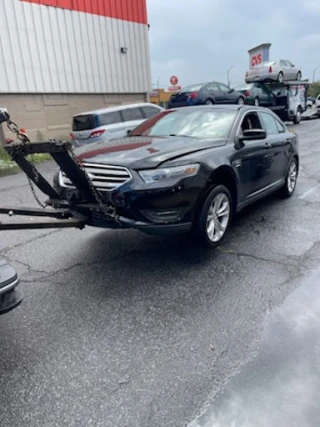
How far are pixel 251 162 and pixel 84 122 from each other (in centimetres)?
801

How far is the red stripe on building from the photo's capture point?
14.5m

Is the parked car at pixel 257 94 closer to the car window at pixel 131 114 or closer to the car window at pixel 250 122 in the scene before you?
the car window at pixel 131 114

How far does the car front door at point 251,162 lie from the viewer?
183 inches

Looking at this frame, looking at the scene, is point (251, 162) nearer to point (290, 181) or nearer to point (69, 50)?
point (290, 181)

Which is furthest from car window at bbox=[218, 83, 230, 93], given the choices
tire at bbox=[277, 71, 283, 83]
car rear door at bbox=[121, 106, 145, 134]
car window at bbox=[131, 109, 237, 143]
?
car window at bbox=[131, 109, 237, 143]

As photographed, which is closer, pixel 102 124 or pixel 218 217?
pixel 218 217

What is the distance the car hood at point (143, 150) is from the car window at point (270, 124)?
62.1 inches

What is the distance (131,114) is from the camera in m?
12.3

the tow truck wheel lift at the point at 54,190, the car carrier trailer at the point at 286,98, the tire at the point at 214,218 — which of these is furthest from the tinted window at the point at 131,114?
the car carrier trailer at the point at 286,98

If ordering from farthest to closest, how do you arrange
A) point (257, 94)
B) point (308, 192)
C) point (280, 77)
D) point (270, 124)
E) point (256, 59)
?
point (256, 59) < point (280, 77) < point (257, 94) < point (308, 192) < point (270, 124)

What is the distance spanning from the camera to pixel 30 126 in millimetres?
14445

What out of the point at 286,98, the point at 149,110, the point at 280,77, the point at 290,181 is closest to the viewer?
the point at 290,181

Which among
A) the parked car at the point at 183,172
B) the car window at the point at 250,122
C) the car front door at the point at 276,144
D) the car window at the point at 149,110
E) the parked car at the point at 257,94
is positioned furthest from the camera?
the parked car at the point at 257,94

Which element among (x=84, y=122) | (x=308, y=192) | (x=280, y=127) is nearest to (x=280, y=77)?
(x=84, y=122)
